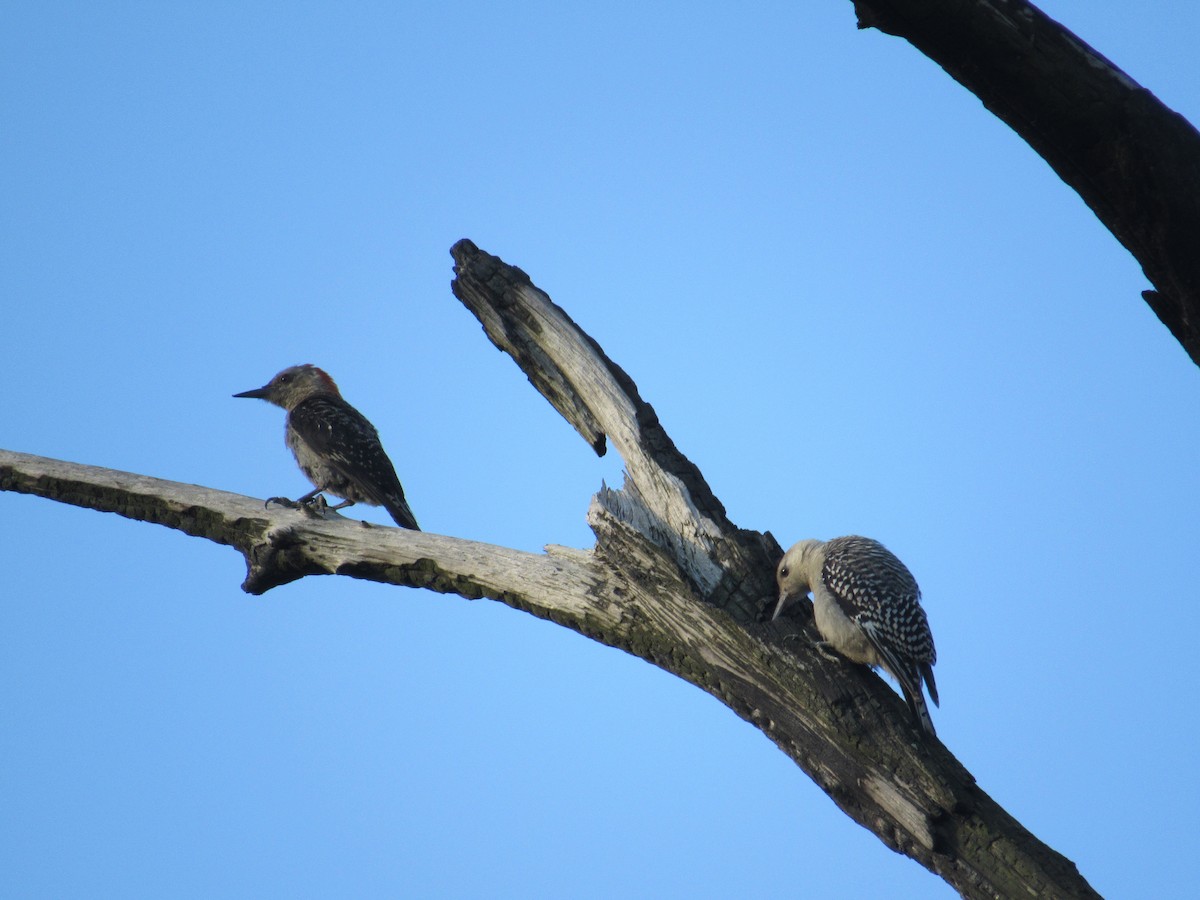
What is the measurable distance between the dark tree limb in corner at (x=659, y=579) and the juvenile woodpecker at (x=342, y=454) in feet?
5.68

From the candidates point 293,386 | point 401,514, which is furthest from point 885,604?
point 293,386

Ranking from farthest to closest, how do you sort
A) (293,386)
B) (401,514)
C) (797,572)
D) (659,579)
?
(293,386) < (401,514) < (797,572) < (659,579)

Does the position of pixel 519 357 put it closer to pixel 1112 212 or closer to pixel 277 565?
pixel 277 565

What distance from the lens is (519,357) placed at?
5180 millimetres

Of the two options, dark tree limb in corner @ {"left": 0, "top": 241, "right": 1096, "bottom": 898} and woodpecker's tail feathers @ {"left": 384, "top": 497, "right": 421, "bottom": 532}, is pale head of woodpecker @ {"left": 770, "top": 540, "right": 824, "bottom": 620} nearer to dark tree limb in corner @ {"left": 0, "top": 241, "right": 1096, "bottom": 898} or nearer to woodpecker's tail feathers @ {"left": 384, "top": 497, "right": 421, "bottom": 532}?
dark tree limb in corner @ {"left": 0, "top": 241, "right": 1096, "bottom": 898}

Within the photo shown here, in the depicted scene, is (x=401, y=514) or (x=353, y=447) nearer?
(x=401, y=514)

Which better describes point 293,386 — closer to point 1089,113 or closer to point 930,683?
point 930,683

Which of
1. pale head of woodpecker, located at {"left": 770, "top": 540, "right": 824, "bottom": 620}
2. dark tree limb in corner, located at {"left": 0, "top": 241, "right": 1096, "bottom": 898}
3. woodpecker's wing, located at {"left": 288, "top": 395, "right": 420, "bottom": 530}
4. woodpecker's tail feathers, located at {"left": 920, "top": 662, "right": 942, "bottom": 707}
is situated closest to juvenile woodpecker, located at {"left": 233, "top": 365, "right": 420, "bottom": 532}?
woodpecker's wing, located at {"left": 288, "top": 395, "right": 420, "bottom": 530}

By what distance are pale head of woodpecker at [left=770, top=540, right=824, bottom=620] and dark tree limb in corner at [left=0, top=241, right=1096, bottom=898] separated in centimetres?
10

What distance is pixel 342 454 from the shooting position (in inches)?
291

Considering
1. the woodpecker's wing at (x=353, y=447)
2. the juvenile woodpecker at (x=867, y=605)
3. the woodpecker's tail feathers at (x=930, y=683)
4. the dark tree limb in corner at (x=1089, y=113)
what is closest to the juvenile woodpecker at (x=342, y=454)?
the woodpecker's wing at (x=353, y=447)

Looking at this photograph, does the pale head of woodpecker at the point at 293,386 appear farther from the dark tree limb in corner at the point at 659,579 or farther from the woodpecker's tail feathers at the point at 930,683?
the woodpecker's tail feathers at the point at 930,683

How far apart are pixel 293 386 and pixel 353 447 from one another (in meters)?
1.68

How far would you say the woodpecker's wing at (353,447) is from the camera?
7172 mm
